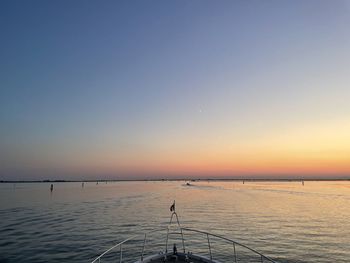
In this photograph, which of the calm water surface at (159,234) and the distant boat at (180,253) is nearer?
the distant boat at (180,253)

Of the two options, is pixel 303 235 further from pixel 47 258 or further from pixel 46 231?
pixel 46 231

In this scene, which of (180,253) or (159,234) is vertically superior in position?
(180,253)

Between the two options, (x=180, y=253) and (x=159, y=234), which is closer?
(x=180, y=253)

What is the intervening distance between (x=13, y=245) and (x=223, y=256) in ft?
60.0

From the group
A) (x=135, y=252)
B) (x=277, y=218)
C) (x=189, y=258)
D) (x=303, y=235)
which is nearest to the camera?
(x=189, y=258)

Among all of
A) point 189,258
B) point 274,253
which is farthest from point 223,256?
point 189,258

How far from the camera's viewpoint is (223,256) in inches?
885

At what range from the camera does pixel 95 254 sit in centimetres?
2272

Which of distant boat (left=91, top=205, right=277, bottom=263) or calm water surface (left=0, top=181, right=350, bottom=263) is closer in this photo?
distant boat (left=91, top=205, right=277, bottom=263)

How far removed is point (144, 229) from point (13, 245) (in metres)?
13.7

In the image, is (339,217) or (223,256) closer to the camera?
(223,256)

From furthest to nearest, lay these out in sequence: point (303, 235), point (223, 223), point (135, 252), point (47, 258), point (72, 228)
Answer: point (223, 223) < point (72, 228) < point (303, 235) < point (135, 252) < point (47, 258)

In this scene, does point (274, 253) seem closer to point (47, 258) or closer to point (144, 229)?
point (144, 229)

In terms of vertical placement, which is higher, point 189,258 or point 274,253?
point 189,258
